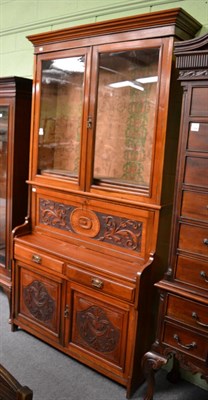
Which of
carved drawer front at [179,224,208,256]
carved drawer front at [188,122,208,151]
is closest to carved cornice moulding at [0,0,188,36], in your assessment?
carved drawer front at [188,122,208,151]

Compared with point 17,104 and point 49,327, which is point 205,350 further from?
point 17,104

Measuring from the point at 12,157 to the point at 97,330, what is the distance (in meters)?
1.40

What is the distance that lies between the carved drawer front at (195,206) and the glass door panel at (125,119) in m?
0.38

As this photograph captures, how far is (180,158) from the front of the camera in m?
1.73

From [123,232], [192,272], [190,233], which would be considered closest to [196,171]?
[190,233]

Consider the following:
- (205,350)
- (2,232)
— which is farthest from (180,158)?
(2,232)

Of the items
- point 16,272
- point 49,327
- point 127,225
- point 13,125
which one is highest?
point 13,125

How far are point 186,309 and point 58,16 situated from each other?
241 centimetres

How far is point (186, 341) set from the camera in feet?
5.91

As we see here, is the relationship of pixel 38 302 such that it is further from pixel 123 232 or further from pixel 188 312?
pixel 188 312

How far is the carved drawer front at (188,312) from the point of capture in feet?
5.66

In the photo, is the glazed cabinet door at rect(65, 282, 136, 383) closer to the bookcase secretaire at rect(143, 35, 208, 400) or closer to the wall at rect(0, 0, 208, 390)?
the bookcase secretaire at rect(143, 35, 208, 400)

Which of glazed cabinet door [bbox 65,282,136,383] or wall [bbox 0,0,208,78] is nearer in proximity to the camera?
glazed cabinet door [bbox 65,282,136,383]

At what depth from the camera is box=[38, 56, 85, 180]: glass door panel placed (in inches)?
99.0
